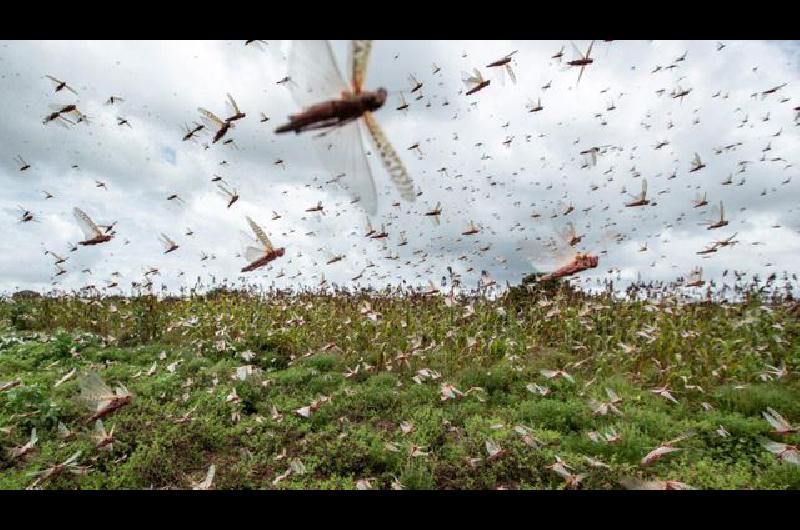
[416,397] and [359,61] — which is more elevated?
[359,61]

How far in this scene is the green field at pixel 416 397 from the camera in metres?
4.39

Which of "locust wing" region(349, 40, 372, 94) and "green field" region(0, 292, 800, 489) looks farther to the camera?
"green field" region(0, 292, 800, 489)

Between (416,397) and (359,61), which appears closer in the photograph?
(359,61)

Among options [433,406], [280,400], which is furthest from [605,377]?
[280,400]

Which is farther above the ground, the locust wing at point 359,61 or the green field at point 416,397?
the locust wing at point 359,61

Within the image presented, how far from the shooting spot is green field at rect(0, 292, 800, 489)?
4391mm

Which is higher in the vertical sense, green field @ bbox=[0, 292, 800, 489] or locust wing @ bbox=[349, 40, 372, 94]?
locust wing @ bbox=[349, 40, 372, 94]

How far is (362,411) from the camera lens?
18.9ft

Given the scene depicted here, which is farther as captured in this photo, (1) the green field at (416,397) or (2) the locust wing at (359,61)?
Result: (1) the green field at (416,397)

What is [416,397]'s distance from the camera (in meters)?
6.09
